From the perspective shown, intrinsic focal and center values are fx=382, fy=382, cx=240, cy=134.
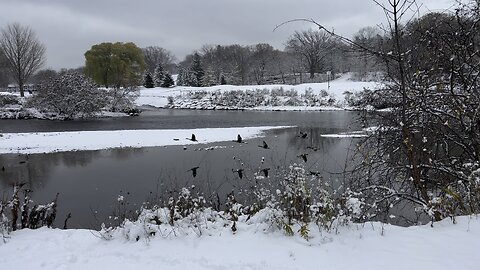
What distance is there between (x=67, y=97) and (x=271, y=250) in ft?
107

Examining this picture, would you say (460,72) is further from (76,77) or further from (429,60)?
(76,77)

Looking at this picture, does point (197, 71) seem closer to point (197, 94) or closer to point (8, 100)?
point (197, 94)

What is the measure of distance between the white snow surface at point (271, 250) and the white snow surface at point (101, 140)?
13.4 m

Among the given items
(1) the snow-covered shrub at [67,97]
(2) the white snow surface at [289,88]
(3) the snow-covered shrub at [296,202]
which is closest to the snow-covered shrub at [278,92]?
(2) the white snow surface at [289,88]

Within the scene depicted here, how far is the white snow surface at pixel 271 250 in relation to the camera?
3.31m

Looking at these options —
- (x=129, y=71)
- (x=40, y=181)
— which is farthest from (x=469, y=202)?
(x=129, y=71)

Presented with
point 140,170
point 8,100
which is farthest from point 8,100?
point 140,170

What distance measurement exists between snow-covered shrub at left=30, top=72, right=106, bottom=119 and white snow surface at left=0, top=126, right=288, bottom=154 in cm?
1352

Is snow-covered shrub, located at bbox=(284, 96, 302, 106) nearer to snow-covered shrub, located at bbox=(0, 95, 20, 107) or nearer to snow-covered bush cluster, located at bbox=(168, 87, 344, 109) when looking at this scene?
snow-covered bush cluster, located at bbox=(168, 87, 344, 109)

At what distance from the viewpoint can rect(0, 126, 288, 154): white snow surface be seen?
659 inches

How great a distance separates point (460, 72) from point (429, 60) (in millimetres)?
409

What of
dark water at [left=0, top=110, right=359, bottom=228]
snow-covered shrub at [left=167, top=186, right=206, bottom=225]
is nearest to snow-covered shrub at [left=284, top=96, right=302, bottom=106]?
dark water at [left=0, top=110, right=359, bottom=228]

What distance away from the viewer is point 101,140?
1847cm

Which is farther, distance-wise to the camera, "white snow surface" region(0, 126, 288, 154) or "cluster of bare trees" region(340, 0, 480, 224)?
"white snow surface" region(0, 126, 288, 154)
